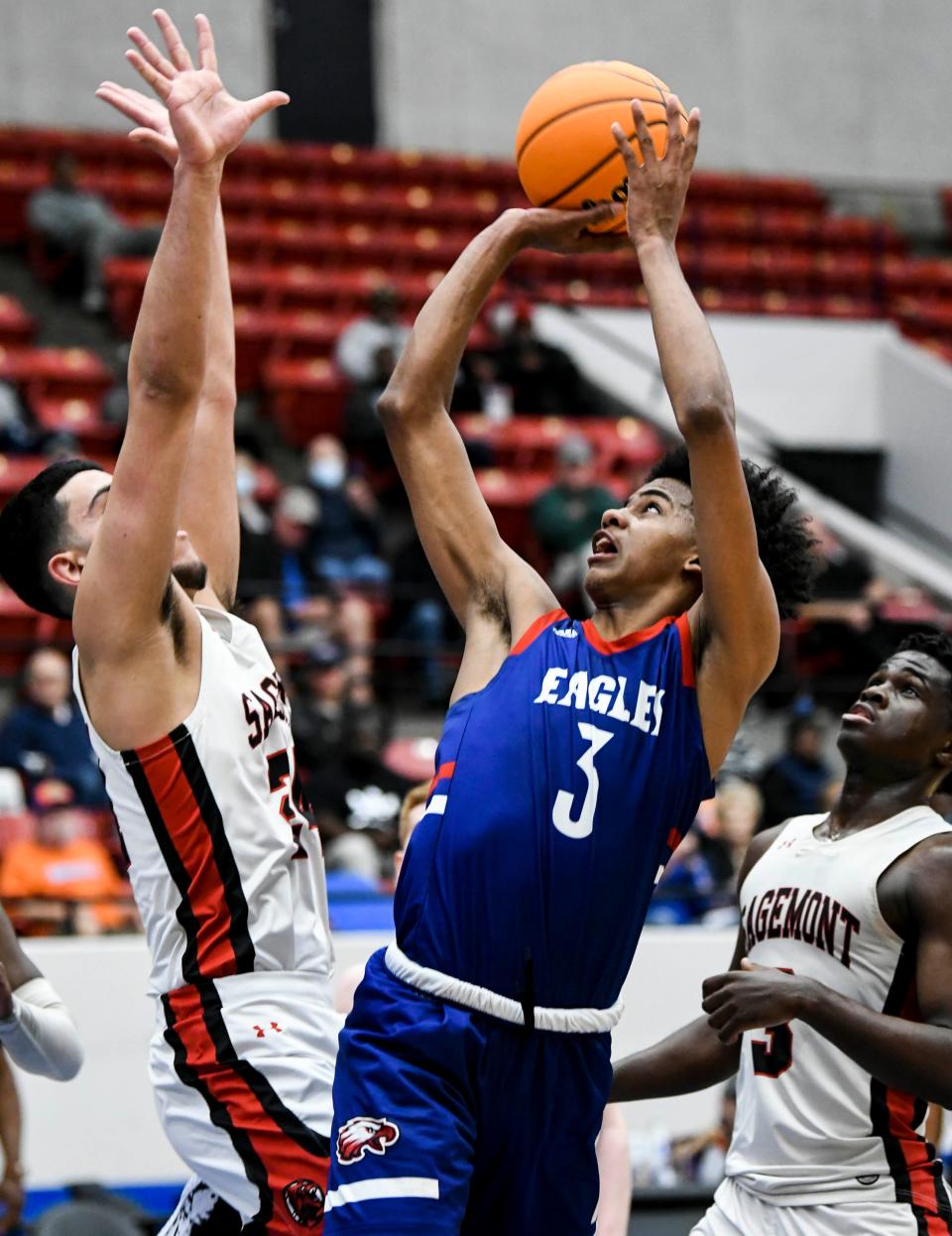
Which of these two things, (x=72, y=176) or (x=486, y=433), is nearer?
(x=486, y=433)

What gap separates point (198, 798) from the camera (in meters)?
3.37

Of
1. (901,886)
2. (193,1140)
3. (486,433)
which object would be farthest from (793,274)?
(193,1140)

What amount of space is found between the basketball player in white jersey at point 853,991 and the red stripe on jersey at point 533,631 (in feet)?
3.69

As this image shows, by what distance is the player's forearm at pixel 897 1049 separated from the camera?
144 inches

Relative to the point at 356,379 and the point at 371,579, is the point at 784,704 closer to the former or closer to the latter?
the point at 371,579

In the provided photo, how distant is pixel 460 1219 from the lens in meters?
2.98

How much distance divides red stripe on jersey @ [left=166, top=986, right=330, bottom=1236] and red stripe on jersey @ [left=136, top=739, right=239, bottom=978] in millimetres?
84

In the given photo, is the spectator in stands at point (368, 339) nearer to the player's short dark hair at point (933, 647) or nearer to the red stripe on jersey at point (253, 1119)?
the player's short dark hair at point (933, 647)

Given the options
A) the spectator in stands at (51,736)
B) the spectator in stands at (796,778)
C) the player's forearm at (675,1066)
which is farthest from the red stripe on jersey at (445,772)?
the spectator in stands at (796,778)

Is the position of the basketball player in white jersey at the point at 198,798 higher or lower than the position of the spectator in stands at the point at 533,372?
lower

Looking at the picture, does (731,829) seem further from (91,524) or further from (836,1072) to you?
(91,524)

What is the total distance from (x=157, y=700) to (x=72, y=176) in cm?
1147

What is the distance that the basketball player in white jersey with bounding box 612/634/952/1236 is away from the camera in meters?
4.01

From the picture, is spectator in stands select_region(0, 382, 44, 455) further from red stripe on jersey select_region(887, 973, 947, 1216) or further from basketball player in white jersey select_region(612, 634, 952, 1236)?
red stripe on jersey select_region(887, 973, 947, 1216)
